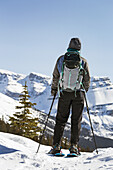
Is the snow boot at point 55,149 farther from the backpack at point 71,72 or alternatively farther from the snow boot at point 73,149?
the backpack at point 71,72

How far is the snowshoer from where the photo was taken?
570 cm

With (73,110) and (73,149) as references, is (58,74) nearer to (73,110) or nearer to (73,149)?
(73,110)

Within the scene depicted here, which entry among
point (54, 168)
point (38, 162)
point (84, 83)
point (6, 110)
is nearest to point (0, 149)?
point (38, 162)

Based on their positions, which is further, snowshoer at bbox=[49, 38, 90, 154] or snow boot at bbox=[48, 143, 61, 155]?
snow boot at bbox=[48, 143, 61, 155]

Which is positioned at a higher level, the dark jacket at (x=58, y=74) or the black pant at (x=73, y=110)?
the dark jacket at (x=58, y=74)

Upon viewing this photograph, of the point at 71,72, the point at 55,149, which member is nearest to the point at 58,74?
the point at 71,72

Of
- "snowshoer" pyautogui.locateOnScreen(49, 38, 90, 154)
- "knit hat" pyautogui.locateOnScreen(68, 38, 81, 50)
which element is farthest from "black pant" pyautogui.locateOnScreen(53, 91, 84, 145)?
"knit hat" pyautogui.locateOnScreen(68, 38, 81, 50)

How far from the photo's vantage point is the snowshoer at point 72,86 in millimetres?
5699

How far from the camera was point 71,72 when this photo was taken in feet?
18.7

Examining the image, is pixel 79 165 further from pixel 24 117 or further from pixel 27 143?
pixel 24 117

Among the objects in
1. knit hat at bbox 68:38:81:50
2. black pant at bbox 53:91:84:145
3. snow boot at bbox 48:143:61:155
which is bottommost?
snow boot at bbox 48:143:61:155

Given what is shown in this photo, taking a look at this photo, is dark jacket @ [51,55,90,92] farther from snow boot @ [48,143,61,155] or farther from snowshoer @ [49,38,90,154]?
snow boot @ [48,143,61,155]

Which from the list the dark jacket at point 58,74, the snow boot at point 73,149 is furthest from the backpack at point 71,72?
the snow boot at point 73,149

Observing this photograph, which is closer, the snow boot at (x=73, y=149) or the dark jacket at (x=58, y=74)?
the snow boot at (x=73, y=149)
